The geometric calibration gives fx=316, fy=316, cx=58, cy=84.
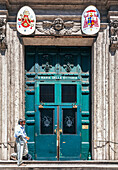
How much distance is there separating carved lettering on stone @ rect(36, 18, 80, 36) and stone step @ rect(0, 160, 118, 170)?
455cm

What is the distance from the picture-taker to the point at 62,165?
10.1m

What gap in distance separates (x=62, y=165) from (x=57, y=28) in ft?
15.7

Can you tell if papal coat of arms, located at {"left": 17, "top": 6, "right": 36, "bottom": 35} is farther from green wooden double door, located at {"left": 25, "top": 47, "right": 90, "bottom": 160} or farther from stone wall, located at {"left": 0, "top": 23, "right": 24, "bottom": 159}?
green wooden double door, located at {"left": 25, "top": 47, "right": 90, "bottom": 160}

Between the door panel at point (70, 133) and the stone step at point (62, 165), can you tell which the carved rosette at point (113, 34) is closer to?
the door panel at point (70, 133)

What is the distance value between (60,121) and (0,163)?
9.37 feet

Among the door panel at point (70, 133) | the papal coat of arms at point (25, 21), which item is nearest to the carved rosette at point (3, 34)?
the papal coat of arms at point (25, 21)

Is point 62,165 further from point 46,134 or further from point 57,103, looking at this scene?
point 57,103

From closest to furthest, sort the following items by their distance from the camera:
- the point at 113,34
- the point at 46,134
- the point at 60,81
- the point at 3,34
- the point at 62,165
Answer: the point at 62,165, the point at 3,34, the point at 113,34, the point at 46,134, the point at 60,81

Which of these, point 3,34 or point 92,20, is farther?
point 92,20

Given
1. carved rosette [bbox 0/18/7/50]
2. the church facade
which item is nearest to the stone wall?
the church facade

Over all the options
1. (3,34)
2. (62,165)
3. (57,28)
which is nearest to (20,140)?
(62,165)

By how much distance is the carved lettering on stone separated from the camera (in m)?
11.4

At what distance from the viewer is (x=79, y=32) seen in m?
11.4

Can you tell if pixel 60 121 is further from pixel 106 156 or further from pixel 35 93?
pixel 106 156
